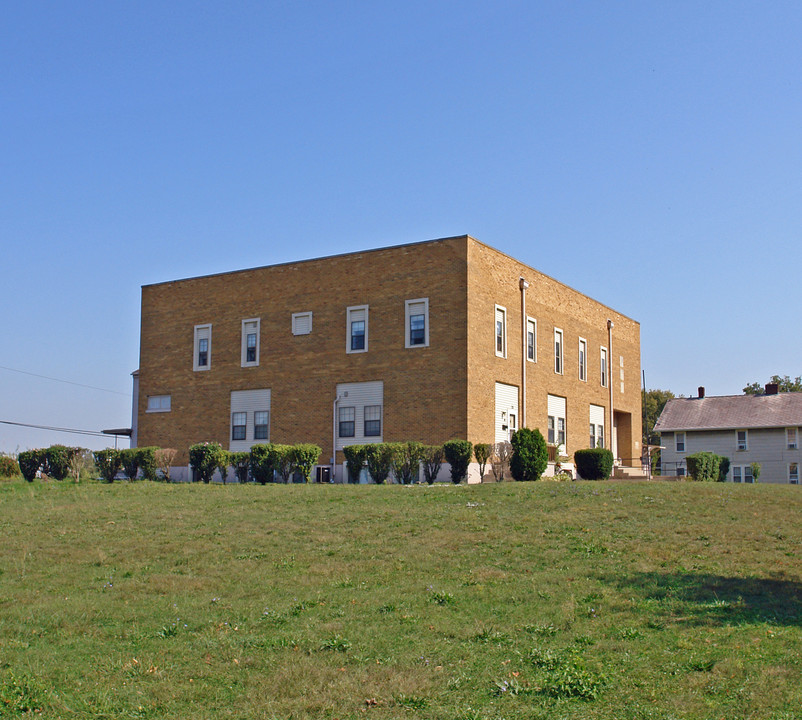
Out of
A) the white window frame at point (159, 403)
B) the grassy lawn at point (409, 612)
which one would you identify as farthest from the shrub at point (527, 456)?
the white window frame at point (159, 403)

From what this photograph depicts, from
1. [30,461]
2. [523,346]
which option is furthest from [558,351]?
[30,461]

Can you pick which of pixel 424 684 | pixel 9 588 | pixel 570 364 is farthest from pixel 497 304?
pixel 424 684

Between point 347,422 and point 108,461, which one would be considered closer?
point 108,461

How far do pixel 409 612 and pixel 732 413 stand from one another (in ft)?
173

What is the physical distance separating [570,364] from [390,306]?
1042 centimetres

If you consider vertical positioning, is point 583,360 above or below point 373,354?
above

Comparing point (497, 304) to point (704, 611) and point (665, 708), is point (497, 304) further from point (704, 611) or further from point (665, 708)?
point (665, 708)

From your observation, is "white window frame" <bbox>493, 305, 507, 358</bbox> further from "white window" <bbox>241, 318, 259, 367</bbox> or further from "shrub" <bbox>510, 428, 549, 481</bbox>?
"white window" <bbox>241, 318, 259, 367</bbox>

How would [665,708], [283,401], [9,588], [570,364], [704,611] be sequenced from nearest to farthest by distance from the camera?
[665,708], [704,611], [9,588], [283,401], [570,364]

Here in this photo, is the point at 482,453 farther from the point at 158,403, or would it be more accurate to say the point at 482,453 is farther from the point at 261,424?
the point at 158,403

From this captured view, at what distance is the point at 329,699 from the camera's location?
7.75m

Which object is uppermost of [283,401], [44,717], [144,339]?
[144,339]

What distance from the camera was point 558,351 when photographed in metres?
39.7

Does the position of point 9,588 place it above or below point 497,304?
below
